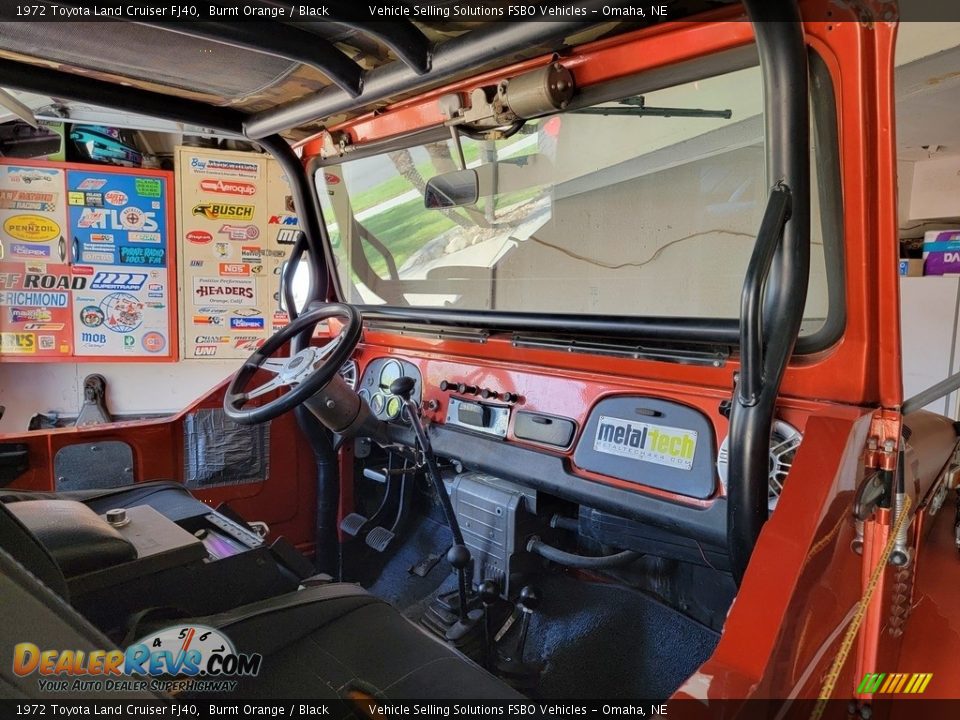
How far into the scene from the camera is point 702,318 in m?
1.40

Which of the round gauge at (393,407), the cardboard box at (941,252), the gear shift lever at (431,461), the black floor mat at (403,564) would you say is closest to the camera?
the gear shift lever at (431,461)

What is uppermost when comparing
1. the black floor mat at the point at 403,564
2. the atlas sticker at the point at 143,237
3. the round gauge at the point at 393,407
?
the atlas sticker at the point at 143,237

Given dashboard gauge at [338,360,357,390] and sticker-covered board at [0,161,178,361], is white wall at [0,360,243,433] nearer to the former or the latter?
sticker-covered board at [0,161,178,361]

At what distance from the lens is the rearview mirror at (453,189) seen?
192 cm

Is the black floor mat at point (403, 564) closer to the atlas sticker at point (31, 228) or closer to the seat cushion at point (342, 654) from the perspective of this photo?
the seat cushion at point (342, 654)

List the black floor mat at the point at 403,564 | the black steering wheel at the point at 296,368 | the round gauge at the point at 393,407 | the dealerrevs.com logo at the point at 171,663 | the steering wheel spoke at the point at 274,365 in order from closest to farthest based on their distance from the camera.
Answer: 1. the dealerrevs.com logo at the point at 171,663
2. the black steering wheel at the point at 296,368
3. the steering wheel spoke at the point at 274,365
4. the round gauge at the point at 393,407
5. the black floor mat at the point at 403,564

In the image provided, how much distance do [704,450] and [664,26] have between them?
0.85 meters

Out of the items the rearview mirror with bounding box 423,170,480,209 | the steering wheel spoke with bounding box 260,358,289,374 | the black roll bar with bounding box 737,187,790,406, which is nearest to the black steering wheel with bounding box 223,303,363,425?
the steering wheel spoke with bounding box 260,358,289,374

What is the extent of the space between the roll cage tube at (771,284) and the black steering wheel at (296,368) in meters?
1.04

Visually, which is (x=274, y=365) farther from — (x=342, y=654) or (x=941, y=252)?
(x=941, y=252)

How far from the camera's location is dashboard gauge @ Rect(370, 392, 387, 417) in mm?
2121

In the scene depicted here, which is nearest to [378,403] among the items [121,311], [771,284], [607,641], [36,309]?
[607,641]

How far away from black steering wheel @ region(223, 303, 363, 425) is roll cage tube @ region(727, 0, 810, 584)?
104 centimetres

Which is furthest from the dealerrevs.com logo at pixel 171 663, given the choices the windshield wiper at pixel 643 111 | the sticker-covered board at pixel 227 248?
the sticker-covered board at pixel 227 248
